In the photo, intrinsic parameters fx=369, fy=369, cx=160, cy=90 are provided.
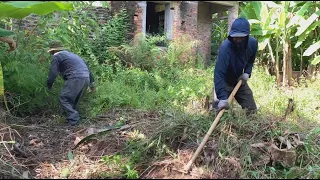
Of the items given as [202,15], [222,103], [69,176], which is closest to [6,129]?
[69,176]

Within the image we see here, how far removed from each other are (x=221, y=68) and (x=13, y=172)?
8.69 feet

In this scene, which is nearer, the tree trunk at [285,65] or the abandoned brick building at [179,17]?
the tree trunk at [285,65]

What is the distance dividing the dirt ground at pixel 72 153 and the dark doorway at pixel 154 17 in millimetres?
8095

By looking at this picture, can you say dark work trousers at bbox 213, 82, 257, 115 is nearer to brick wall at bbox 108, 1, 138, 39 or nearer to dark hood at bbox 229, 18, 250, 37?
dark hood at bbox 229, 18, 250, 37

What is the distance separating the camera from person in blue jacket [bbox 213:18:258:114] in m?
4.49

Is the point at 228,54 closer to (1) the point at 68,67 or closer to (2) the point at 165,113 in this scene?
(2) the point at 165,113

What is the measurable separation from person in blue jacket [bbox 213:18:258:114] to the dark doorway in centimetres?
844

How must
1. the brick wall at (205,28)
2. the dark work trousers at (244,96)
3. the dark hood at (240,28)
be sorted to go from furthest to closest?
the brick wall at (205,28) < the dark work trousers at (244,96) < the dark hood at (240,28)

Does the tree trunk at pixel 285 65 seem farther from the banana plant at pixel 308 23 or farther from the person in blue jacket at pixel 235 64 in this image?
the person in blue jacket at pixel 235 64

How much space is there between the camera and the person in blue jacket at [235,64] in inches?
177

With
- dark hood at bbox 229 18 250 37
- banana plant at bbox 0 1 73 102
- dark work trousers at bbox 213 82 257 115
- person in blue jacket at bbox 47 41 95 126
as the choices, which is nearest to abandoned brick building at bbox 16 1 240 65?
person in blue jacket at bbox 47 41 95 126

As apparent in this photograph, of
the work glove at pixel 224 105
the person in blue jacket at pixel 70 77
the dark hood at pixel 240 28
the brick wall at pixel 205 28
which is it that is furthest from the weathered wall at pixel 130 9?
the work glove at pixel 224 105

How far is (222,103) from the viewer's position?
4.24 meters

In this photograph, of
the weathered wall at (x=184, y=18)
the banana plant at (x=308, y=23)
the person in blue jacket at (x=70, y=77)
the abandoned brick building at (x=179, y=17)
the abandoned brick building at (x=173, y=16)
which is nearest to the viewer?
the person in blue jacket at (x=70, y=77)
